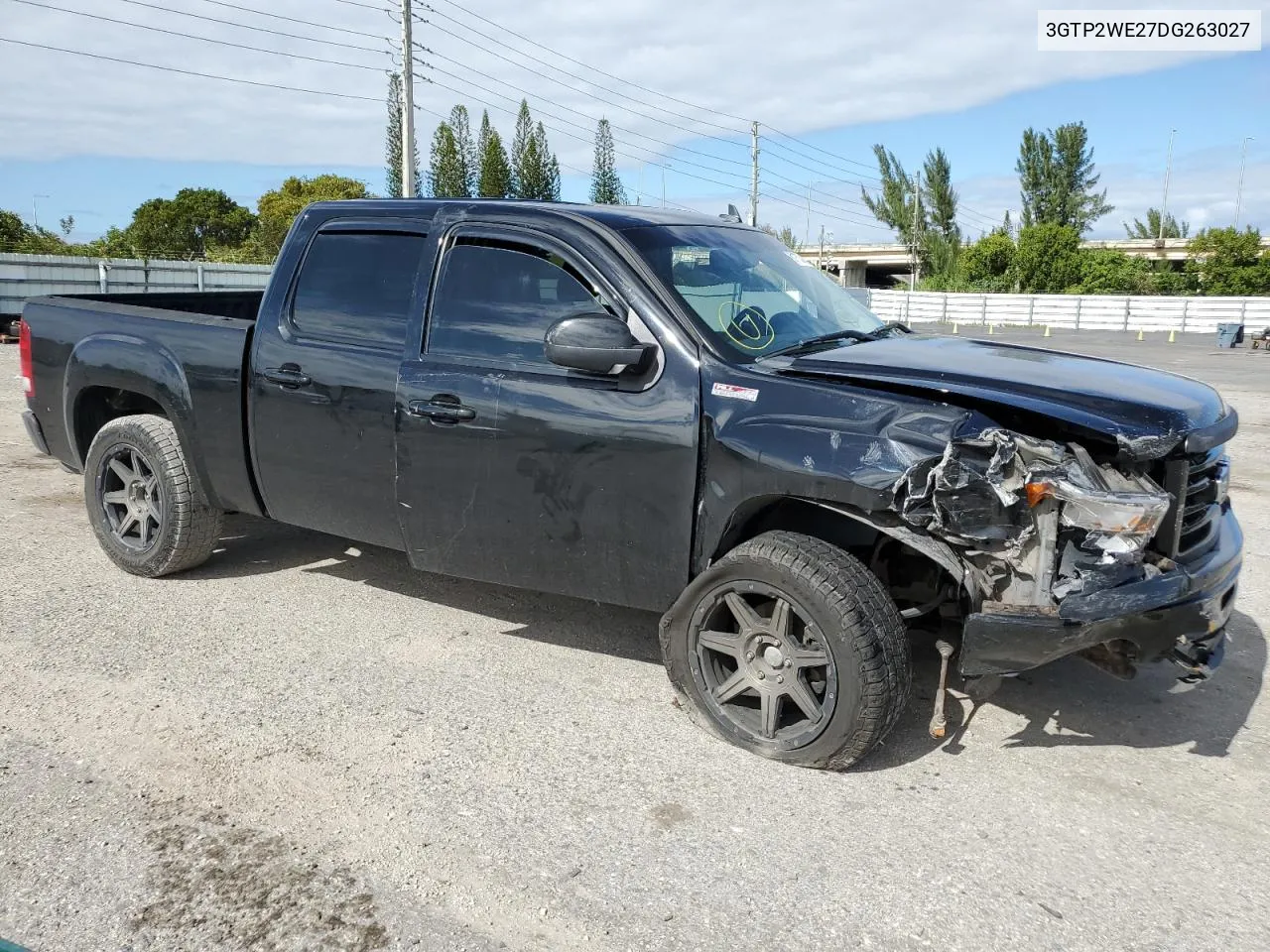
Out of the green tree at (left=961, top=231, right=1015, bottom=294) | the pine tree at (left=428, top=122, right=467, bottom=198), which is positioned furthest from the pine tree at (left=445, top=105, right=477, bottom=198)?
the green tree at (left=961, top=231, right=1015, bottom=294)

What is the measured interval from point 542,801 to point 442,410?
1.61 meters

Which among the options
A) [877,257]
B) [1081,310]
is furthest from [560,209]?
[877,257]

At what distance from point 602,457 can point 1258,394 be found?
15456mm

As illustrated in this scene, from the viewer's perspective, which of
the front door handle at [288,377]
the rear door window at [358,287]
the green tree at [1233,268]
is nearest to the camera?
the rear door window at [358,287]

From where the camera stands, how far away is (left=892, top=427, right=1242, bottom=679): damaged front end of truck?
3189 mm

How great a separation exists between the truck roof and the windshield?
3.1 inches

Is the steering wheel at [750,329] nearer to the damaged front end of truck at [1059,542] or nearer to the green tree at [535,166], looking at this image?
the damaged front end of truck at [1059,542]

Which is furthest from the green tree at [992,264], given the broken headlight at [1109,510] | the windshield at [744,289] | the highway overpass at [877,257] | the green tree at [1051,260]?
the broken headlight at [1109,510]

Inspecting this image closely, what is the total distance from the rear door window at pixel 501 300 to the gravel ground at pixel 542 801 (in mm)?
1371

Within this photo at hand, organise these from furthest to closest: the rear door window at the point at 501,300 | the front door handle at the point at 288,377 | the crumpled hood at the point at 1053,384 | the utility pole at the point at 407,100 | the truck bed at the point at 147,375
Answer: the utility pole at the point at 407,100 → the truck bed at the point at 147,375 → the front door handle at the point at 288,377 → the rear door window at the point at 501,300 → the crumpled hood at the point at 1053,384

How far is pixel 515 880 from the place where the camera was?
2975 mm

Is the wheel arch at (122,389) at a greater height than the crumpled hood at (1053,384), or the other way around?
the crumpled hood at (1053,384)

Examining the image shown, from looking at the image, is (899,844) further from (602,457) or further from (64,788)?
(64,788)

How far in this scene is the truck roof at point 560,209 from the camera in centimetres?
425
